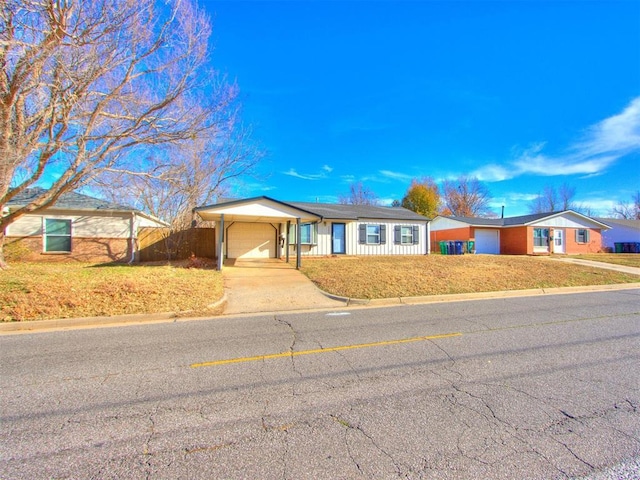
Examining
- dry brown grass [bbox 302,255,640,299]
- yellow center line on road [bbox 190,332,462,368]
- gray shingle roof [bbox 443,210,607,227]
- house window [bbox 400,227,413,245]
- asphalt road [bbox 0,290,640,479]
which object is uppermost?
gray shingle roof [bbox 443,210,607,227]

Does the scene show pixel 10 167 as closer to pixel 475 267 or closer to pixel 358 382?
pixel 358 382

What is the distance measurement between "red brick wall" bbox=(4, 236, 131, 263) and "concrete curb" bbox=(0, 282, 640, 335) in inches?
410

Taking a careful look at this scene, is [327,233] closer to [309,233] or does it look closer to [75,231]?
[309,233]

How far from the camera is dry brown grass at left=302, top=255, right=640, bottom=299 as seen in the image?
32.0 ft

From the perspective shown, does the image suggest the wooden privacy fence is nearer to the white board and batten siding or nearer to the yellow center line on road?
the white board and batten siding

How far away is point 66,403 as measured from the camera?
3.23m

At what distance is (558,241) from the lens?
2684cm

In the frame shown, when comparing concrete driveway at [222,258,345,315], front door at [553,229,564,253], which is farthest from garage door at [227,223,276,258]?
front door at [553,229,564,253]

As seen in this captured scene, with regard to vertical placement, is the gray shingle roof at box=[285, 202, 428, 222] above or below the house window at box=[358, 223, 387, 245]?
above

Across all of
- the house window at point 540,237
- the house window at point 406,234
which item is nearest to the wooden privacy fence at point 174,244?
the house window at point 406,234

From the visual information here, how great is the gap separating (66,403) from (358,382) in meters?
3.04

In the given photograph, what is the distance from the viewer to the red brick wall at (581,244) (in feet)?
88.7

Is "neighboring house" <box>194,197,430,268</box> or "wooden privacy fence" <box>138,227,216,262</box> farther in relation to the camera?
"neighboring house" <box>194,197,430,268</box>

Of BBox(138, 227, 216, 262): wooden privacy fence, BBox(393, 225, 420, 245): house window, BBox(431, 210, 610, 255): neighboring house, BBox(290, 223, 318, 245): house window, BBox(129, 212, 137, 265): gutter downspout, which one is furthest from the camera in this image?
BBox(431, 210, 610, 255): neighboring house
